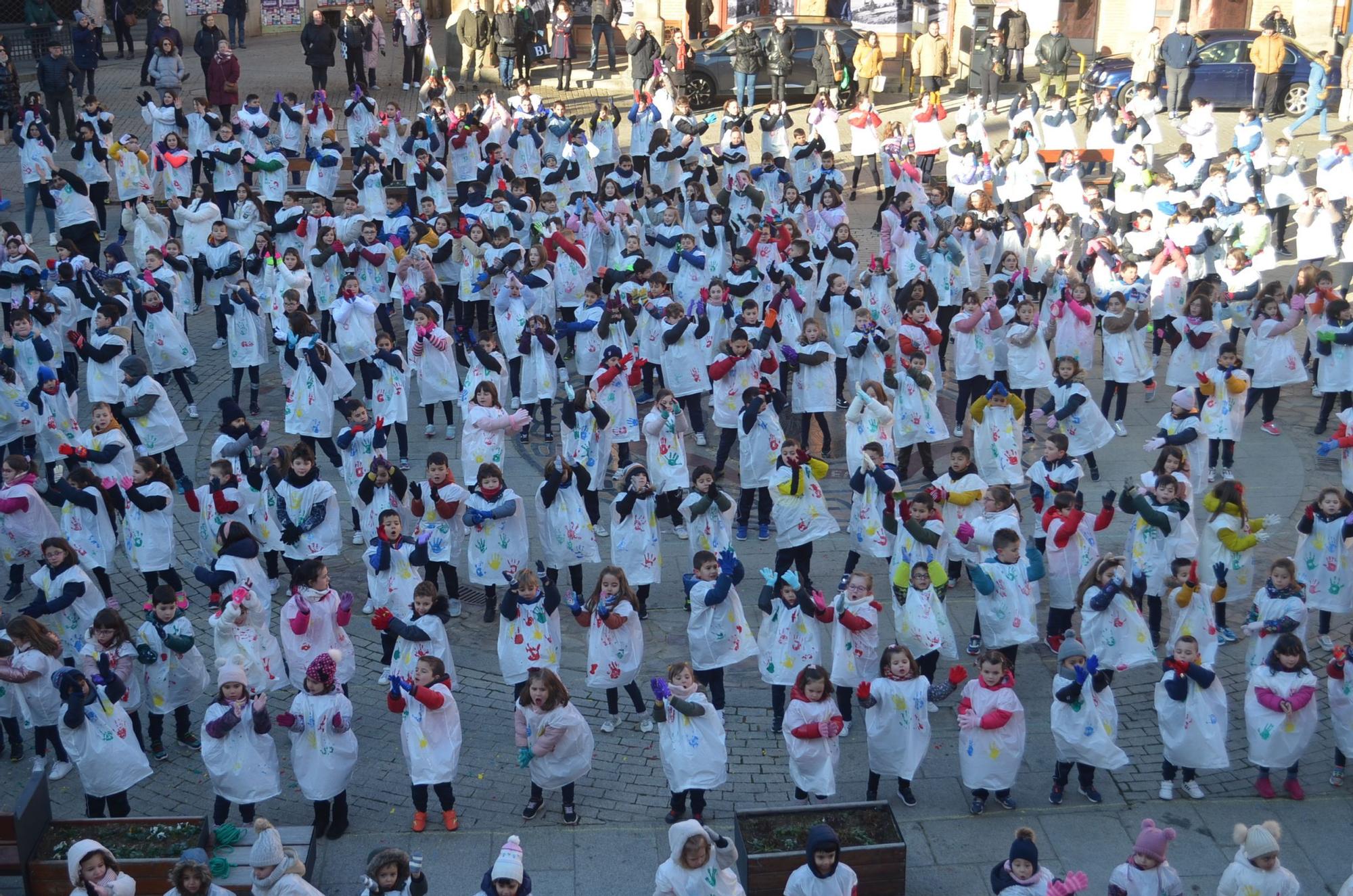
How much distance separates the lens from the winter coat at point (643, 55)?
28.5m

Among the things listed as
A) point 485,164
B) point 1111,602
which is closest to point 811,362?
point 1111,602

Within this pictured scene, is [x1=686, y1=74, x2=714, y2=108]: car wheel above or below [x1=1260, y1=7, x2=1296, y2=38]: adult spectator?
below

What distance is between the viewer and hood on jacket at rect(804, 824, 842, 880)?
8.36 metres

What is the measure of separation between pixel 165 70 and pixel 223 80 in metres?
0.93

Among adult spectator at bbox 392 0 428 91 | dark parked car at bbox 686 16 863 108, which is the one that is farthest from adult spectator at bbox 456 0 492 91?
dark parked car at bbox 686 16 863 108

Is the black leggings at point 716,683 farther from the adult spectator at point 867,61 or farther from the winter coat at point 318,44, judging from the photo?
the winter coat at point 318,44

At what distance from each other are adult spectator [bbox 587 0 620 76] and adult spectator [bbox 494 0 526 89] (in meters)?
1.61

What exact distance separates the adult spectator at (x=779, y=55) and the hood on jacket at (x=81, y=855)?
21.4 metres

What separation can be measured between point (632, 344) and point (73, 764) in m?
7.63

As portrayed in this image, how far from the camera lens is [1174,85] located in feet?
90.2

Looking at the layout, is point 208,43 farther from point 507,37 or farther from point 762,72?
point 762,72

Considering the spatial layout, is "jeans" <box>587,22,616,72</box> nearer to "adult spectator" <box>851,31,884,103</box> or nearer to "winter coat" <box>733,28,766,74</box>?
"winter coat" <box>733,28,766,74</box>

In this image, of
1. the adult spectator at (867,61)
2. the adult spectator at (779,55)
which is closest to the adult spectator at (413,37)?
the adult spectator at (779,55)

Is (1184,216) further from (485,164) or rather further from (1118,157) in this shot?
(485,164)
